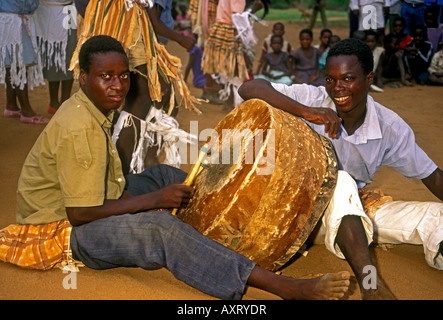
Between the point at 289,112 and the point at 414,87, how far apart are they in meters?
6.64

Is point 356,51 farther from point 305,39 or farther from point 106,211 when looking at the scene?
point 305,39

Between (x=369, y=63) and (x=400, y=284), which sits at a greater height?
(x=369, y=63)

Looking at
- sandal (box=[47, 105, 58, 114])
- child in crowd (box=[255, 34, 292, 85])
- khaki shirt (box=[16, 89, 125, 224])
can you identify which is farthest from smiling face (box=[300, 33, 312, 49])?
khaki shirt (box=[16, 89, 125, 224])

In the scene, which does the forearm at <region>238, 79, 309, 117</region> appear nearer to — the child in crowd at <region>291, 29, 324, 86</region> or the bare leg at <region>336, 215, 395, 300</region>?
the bare leg at <region>336, 215, 395, 300</region>

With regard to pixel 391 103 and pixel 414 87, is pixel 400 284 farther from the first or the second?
pixel 414 87

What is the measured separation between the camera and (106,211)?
253 centimetres

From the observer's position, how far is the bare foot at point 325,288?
88.4 inches

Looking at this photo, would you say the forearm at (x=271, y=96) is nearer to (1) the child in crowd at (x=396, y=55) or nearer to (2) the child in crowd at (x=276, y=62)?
(2) the child in crowd at (x=276, y=62)

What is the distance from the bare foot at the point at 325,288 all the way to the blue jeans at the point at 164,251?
0.22m

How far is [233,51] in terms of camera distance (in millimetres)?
6918

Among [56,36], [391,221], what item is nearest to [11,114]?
[56,36]

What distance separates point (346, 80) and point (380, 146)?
15.6 inches
